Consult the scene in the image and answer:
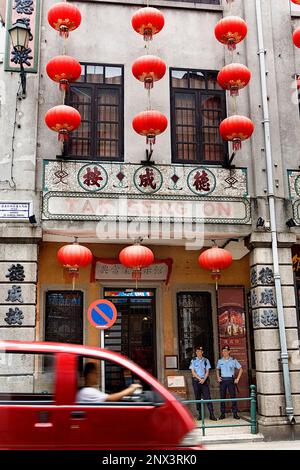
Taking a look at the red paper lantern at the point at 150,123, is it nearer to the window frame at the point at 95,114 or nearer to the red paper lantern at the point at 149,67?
the red paper lantern at the point at 149,67

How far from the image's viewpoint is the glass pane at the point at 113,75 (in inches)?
520

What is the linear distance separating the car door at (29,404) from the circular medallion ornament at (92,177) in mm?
6710

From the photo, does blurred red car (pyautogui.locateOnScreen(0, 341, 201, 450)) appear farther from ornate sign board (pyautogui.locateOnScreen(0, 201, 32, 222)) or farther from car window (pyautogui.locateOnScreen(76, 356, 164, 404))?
ornate sign board (pyautogui.locateOnScreen(0, 201, 32, 222))

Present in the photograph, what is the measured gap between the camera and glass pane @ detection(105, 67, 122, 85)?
13.2 m

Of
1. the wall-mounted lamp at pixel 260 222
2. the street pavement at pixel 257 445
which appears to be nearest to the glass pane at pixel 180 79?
the wall-mounted lamp at pixel 260 222

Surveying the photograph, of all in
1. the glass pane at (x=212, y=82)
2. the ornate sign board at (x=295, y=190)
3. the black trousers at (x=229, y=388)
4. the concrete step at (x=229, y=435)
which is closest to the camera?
the concrete step at (x=229, y=435)

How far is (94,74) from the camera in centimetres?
1319

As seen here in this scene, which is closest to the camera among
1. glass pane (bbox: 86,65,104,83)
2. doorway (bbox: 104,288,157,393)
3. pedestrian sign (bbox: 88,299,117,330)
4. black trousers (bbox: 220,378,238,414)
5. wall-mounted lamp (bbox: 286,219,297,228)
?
pedestrian sign (bbox: 88,299,117,330)

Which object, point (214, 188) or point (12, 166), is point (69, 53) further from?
point (214, 188)

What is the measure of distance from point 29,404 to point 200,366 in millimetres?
8587

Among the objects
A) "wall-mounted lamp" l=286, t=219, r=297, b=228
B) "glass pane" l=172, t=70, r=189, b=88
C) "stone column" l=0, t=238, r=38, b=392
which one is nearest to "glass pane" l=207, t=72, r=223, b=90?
"glass pane" l=172, t=70, r=189, b=88

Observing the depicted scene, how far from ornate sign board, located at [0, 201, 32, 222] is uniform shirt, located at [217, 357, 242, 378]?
20.2ft

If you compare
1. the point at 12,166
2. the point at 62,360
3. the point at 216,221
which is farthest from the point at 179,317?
the point at 62,360
